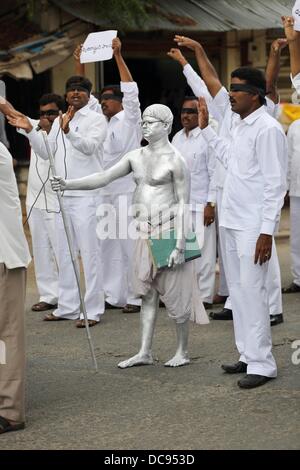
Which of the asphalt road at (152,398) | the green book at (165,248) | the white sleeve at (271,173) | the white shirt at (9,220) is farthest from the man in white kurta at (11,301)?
the white sleeve at (271,173)

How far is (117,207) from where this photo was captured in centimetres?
960

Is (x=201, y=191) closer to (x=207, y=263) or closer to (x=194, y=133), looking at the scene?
(x=194, y=133)

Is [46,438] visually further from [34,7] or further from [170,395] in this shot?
[34,7]

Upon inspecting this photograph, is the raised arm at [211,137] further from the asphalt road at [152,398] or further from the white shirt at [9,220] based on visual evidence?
the white shirt at [9,220]

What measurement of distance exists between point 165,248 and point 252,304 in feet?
2.82

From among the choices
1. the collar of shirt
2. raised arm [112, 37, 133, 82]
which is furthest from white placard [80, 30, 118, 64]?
the collar of shirt

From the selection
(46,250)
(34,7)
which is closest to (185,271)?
(46,250)

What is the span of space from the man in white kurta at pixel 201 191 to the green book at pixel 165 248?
7.38 ft

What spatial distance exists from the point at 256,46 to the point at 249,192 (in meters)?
10.8

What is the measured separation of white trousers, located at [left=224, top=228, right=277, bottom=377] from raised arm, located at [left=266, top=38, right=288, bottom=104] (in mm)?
1933

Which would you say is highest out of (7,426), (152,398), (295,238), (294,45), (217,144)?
(294,45)

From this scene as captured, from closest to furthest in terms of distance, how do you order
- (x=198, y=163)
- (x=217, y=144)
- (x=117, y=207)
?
(x=217, y=144) → (x=198, y=163) → (x=117, y=207)

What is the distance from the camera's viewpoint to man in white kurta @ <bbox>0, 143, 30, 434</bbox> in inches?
227

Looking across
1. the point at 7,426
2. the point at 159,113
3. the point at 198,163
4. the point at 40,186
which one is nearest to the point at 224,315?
the point at 198,163
